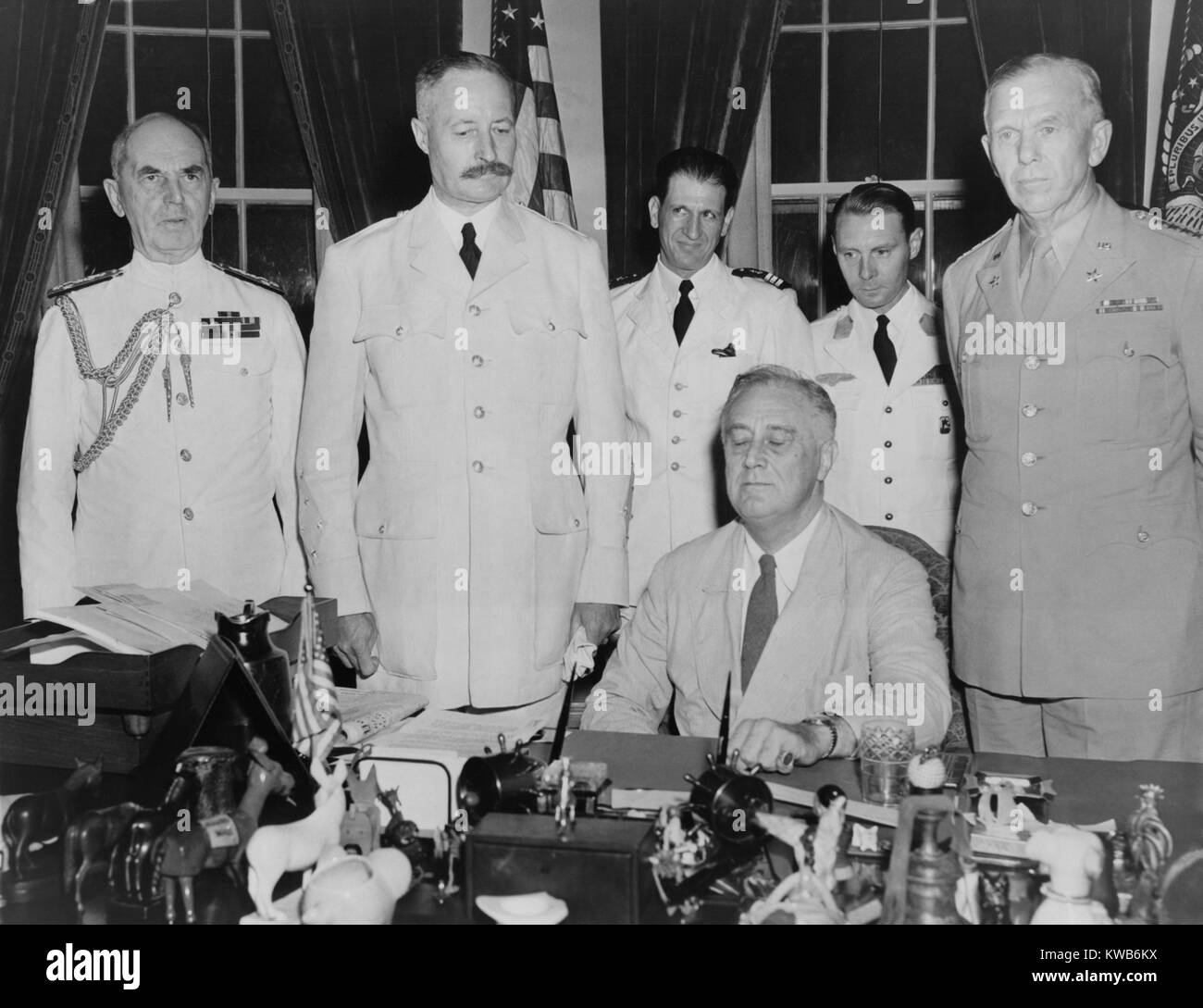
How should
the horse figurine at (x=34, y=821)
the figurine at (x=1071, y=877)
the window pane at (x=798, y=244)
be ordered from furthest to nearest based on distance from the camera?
the window pane at (x=798, y=244) < the horse figurine at (x=34, y=821) < the figurine at (x=1071, y=877)

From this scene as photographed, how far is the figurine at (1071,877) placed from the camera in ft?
3.90

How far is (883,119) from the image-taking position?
12.3 feet

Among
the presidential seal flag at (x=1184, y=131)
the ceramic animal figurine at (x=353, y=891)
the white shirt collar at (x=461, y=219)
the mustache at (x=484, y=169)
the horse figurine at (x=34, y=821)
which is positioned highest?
the presidential seal flag at (x=1184, y=131)

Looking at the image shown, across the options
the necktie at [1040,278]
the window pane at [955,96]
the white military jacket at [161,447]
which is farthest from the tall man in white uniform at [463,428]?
the window pane at [955,96]

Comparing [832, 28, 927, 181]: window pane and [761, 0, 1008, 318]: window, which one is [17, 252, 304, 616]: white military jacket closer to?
[761, 0, 1008, 318]: window

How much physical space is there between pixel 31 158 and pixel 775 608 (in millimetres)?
2854

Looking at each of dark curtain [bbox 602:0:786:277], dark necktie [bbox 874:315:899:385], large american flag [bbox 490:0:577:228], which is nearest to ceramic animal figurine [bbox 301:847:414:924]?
dark necktie [bbox 874:315:899:385]

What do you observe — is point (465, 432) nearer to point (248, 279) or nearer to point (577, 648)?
point (577, 648)

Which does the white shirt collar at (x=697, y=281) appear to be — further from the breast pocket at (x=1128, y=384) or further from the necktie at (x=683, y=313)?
the breast pocket at (x=1128, y=384)

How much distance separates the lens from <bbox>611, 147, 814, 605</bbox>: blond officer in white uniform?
121 inches

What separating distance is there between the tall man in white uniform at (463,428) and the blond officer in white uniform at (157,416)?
307 mm

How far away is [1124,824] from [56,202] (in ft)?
11.5

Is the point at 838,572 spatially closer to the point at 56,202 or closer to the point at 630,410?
the point at 630,410
